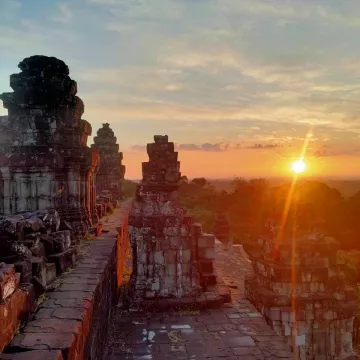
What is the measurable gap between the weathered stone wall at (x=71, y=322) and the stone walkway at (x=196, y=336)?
0.99 feet

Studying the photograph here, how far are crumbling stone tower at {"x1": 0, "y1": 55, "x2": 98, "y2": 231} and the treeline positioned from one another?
3878 mm

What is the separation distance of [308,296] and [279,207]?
147cm

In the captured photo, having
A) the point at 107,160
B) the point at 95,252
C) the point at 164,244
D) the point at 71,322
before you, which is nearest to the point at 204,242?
the point at 164,244

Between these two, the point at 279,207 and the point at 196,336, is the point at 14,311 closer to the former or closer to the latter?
the point at 196,336

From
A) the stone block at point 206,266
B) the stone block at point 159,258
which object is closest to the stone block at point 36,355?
the stone block at point 159,258

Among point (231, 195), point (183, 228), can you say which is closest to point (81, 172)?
point (183, 228)

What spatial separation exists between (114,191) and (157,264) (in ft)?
50.0

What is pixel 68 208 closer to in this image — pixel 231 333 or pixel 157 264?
pixel 157 264

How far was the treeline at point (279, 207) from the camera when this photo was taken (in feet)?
21.9

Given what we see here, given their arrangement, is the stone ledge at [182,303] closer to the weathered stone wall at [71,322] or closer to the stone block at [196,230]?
the weathered stone wall at [71,322]

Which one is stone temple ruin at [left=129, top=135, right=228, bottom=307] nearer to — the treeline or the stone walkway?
the stone walkway

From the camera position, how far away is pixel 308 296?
6508mm

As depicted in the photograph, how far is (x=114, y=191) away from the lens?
21328 millimetres

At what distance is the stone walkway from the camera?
4.75m
